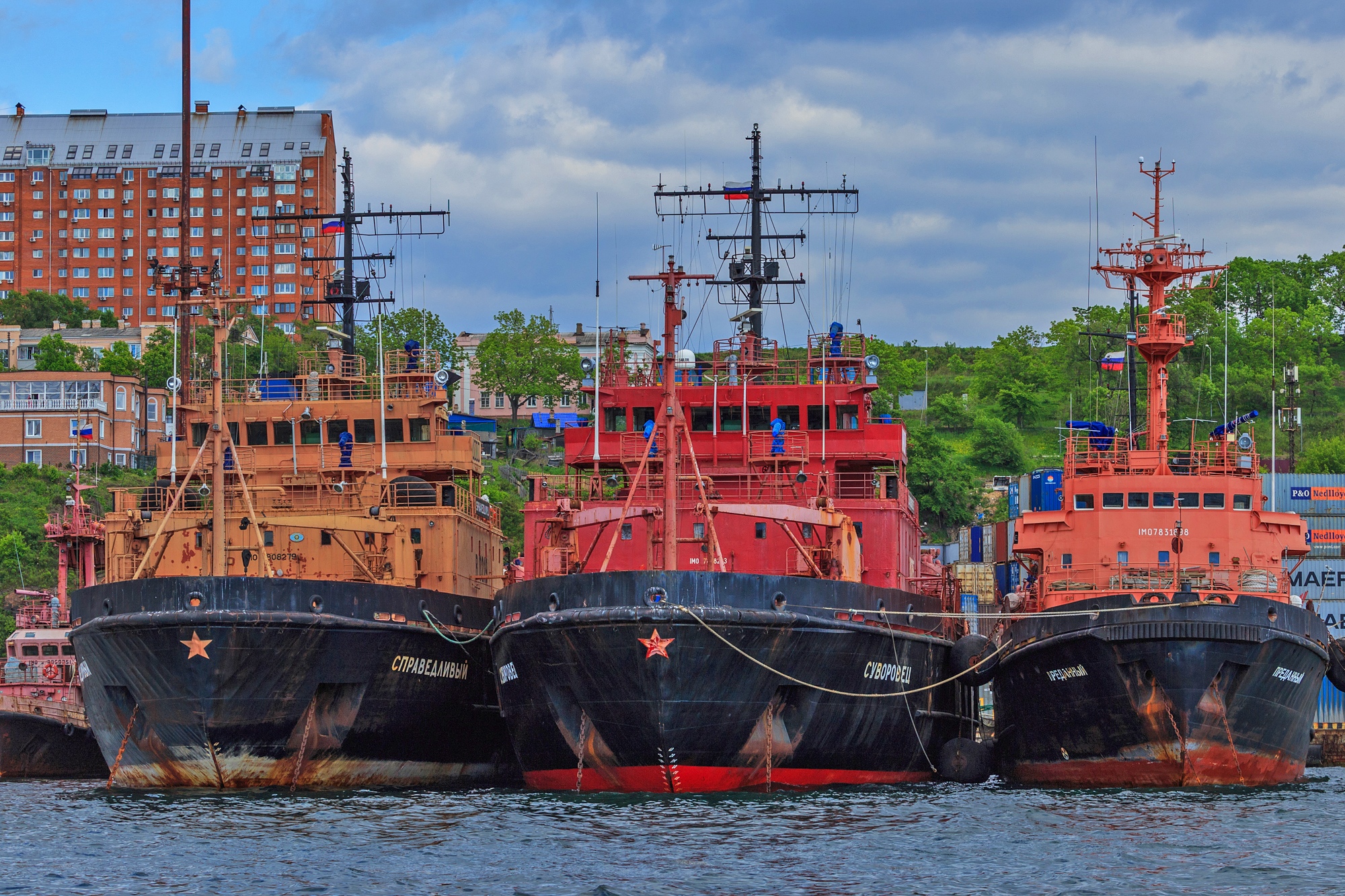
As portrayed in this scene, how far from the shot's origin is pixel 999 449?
101 m

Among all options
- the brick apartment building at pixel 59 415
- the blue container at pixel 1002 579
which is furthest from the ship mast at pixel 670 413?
the brick apartment building at pixel 59 415

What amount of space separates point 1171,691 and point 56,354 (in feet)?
291

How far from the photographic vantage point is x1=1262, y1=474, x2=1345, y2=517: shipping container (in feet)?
180

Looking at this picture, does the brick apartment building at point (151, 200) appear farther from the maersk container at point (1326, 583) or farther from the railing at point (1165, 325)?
the railing at point (1165, 325)

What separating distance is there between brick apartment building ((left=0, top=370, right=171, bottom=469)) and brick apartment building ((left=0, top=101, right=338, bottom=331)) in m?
32.7

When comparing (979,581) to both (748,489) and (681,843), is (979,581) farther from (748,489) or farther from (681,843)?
(681,843)

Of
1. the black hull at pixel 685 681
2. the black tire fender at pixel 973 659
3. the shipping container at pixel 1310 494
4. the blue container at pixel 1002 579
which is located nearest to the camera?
the black hull at pixel 685 681

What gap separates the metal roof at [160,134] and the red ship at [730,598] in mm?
92122

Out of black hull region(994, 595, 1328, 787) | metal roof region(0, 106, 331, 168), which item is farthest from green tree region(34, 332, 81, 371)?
black hull region(994, 595, 1328, 787)

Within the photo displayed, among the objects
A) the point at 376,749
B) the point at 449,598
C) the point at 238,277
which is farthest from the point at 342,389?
the point at 238,277

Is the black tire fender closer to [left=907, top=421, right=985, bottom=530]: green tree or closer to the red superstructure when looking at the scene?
the red superstructure

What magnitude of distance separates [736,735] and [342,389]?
58.0 ft

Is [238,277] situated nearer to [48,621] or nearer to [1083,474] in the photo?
[48,621]

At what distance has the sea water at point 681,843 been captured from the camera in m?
23.5
